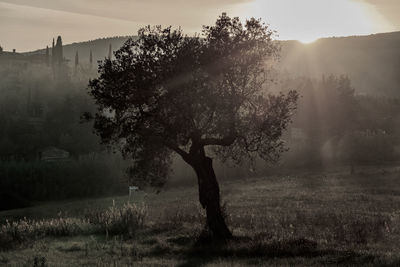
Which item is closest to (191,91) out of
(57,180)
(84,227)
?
(84,227)

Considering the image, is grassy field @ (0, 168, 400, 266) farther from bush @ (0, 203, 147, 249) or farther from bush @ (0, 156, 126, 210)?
bush @ (0, 156, 126, 210)

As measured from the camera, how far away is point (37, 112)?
136m

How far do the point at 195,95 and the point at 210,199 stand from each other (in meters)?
5.20

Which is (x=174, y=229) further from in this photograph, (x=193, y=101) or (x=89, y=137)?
(x=89, y=137)

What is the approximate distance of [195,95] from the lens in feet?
79.0

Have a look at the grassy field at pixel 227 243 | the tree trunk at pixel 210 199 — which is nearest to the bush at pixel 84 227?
the grassy field at pixel 227 243

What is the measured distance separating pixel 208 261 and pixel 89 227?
12.4m

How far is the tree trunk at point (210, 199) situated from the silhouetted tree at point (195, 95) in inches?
1.8

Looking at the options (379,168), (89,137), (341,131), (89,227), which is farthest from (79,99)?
(89,227)

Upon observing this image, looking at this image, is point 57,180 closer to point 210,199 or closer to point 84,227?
point 84,227

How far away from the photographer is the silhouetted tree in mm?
24391

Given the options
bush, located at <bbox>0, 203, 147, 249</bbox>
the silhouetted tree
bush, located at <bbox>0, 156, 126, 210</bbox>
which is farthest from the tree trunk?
bush, located at <bbox>0, 156, 126, 210</bbox>

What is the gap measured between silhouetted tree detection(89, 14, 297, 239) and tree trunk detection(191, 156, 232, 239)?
5 cm

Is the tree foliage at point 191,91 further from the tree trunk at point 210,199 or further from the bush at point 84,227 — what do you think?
the bush at point 84,227
